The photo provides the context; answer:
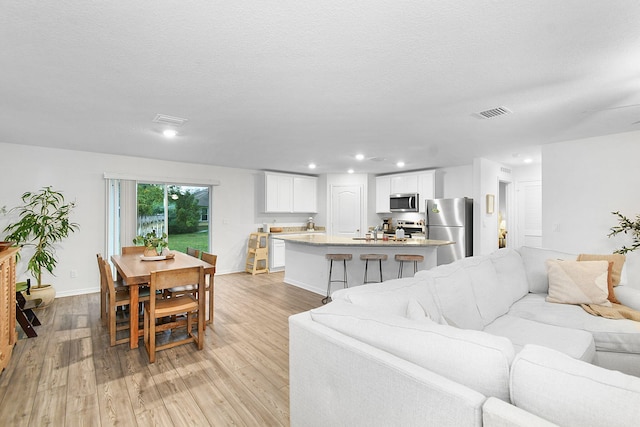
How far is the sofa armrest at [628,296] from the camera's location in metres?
2.52

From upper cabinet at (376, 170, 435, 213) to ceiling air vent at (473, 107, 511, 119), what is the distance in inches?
138

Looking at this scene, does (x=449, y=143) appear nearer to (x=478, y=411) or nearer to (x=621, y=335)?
(x=621, y=335)

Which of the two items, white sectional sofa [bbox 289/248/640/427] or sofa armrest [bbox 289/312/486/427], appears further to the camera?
sofa armrest [bbox 289/312/486/427]

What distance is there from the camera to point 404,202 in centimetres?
702

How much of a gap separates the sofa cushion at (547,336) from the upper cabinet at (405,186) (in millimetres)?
4684

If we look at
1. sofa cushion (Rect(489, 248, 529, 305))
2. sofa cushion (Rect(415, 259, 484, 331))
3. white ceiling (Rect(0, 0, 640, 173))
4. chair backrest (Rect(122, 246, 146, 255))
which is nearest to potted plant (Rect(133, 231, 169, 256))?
chair backrest (Rect(122, 246, 146, 255))

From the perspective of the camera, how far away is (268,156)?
18.0 ft

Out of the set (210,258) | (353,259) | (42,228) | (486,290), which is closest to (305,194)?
(353,259)

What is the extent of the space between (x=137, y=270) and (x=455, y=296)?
2.93 meters

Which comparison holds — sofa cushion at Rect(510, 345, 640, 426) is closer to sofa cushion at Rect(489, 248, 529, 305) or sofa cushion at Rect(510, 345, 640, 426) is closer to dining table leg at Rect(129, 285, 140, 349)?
sofa cushion at Rect(489, 248, 529, 305)

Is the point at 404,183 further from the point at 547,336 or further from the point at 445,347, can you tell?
the point at 445,347

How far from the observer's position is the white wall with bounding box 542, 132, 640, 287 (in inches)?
162

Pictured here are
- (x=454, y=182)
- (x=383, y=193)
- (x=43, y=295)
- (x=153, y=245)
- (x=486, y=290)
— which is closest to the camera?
(x=486, y=290)

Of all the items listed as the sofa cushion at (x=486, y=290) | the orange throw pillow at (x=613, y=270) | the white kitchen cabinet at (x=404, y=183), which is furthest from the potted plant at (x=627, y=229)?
the white kitchen cabinet at (x=404, y=183)
